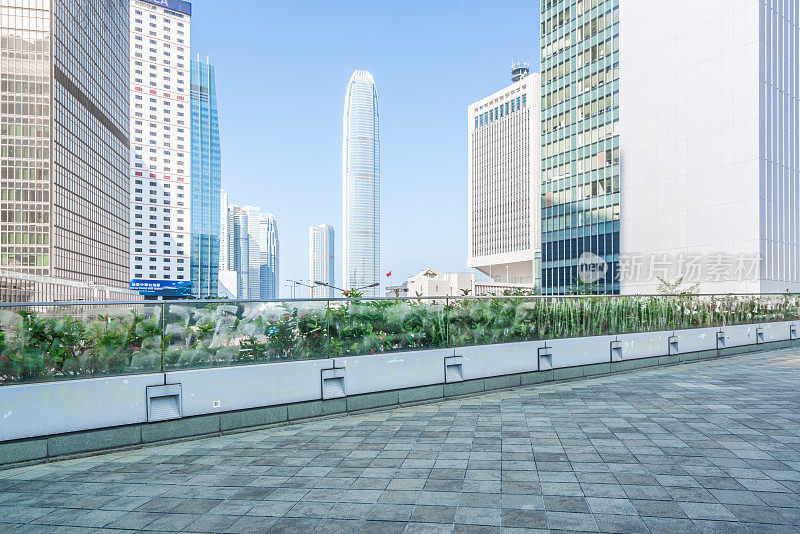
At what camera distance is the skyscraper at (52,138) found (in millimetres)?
79625

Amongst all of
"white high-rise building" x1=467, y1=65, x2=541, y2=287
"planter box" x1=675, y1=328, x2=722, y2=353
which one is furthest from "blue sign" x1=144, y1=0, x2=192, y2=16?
"planter box" x1=675, y1=328, x2=722, y2=353

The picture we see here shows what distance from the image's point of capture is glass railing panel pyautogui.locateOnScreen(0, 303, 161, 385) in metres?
5.91

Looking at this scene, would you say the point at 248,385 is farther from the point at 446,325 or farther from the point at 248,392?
Result: the point at 446,325

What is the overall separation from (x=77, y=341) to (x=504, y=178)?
147m

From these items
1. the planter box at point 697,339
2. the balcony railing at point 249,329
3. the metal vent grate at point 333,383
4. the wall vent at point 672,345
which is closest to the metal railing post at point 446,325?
the balcony railing at point 249,329

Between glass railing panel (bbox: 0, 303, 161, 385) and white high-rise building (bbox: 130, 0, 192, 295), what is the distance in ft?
479

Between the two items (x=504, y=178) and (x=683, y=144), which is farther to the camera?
(x=504, y=178)

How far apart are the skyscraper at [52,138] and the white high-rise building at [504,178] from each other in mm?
81167

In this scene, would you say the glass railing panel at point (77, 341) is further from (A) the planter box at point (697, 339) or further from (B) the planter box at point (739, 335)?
(B) the planter box at point (739, 335)

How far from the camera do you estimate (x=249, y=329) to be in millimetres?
7422

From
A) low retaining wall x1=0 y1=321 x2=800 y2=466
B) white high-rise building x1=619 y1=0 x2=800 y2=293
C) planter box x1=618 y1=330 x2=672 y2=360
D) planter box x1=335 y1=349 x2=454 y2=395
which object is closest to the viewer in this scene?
low retaining wall x1=0 y1=321 x2=800 y2=466

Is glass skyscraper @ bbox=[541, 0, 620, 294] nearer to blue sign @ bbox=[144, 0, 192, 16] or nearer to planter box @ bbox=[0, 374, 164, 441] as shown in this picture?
planter box @ bbox=[0, 374, 164, 441]

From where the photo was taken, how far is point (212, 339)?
7.07 meters

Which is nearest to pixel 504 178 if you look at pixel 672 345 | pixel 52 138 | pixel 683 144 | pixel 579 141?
pixel 579 141
